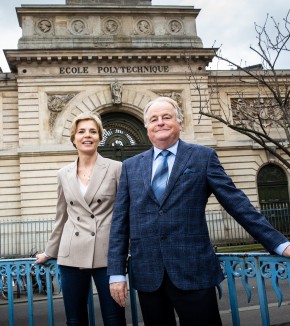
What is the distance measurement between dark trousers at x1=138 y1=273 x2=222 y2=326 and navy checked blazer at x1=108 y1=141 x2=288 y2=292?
0.07 meters

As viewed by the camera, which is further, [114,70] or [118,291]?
[114,70]

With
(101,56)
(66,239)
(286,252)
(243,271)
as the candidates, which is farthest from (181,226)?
(101,56)

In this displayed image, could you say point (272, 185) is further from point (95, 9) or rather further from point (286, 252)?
point (286, 252)

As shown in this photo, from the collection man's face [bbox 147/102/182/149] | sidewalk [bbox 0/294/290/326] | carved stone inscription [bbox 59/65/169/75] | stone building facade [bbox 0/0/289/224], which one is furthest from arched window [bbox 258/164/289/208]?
man's face [bbox 147/102/182/149]

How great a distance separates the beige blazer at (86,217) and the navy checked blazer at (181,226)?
28cm

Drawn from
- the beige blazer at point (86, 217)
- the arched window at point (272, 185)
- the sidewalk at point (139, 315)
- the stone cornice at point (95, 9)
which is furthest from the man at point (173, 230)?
the stone cornice at point (95, 9)

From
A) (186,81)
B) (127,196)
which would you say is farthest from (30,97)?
(127,196)

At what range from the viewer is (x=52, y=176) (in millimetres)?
19500

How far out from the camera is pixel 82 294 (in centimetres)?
345

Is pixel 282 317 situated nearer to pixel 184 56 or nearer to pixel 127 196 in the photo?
pixel 127 196

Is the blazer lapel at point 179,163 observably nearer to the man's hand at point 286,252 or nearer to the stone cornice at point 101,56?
the man's hand at point 286,252

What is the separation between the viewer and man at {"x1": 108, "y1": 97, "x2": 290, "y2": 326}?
2.86 m

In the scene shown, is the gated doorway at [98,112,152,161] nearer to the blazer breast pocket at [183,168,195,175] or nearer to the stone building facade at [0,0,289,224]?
the stone building facade at [0,0,289,224]

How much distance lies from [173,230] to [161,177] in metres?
0.47
